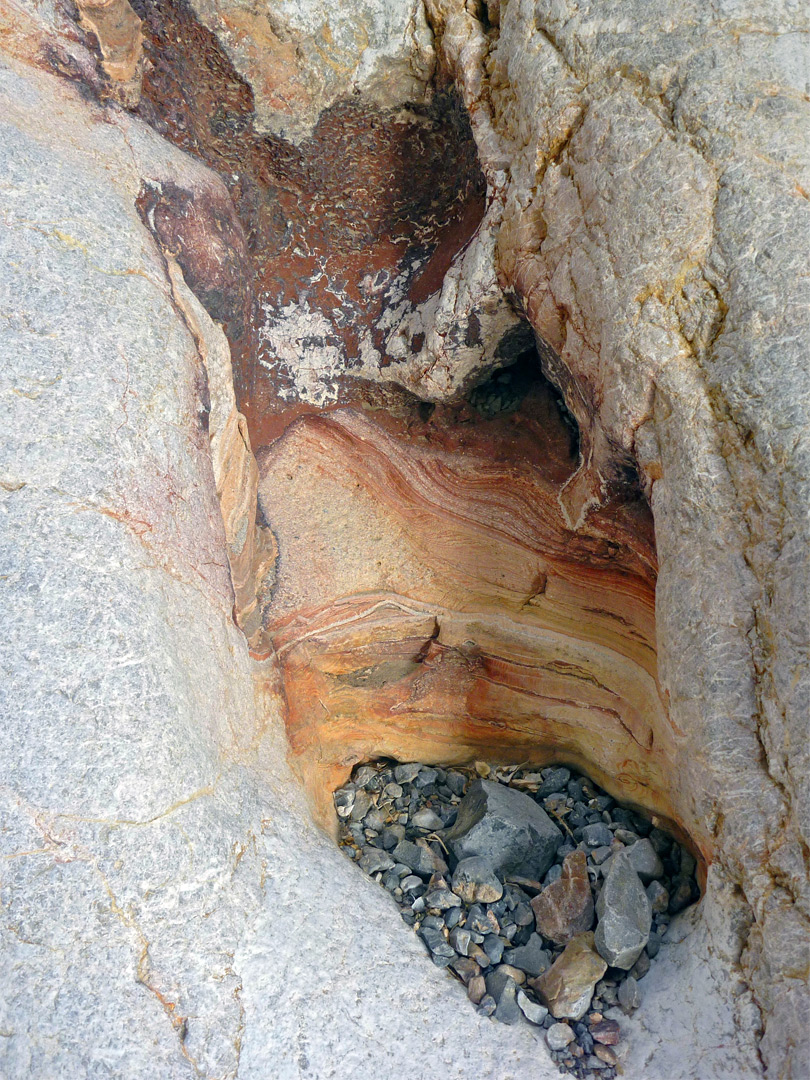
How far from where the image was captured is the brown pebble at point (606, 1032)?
61.0 inches

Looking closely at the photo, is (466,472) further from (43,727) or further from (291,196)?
(43,727)

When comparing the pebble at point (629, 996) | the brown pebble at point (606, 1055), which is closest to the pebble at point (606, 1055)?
the brown pebble at point (606, 1055)

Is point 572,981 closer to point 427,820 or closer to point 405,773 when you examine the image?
point 427,820

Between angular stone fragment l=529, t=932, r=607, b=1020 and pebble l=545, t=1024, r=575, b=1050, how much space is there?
29 mm

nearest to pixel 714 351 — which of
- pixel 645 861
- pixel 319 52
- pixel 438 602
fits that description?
pixel 438 602

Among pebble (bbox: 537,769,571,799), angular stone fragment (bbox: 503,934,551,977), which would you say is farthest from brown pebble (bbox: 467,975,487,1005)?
pebble (bbox: 537,769,571,799)

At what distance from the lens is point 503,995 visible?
1.63 meters

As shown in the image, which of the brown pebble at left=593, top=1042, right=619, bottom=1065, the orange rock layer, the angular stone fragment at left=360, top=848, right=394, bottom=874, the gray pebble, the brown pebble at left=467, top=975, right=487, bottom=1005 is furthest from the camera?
the gray pebble

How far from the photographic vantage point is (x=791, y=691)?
1.32 metres

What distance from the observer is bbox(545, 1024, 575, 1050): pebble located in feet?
5.08

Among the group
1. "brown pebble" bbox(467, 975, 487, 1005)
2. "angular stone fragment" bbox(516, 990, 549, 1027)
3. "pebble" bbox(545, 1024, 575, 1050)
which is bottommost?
"brown pebble" bbox(467, 975, 487, 1005)

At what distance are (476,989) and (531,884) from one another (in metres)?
0.36

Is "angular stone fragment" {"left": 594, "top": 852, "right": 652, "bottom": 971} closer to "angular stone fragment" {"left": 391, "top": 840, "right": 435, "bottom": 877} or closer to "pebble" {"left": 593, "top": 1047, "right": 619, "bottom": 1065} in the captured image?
"pebble" {"left": 593, "top": 1047, "right": 619, "bottom": 1065}

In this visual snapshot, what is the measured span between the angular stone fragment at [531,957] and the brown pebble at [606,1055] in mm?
198
